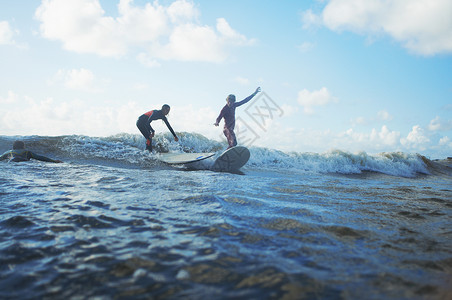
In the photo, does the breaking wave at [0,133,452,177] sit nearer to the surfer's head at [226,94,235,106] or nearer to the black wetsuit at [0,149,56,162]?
the black wetsuit at [0,149,56,162]

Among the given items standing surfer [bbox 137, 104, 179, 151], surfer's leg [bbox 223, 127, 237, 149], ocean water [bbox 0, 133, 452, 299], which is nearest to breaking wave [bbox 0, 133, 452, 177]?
standing surfer [bbox 137, 104, 179, 151]

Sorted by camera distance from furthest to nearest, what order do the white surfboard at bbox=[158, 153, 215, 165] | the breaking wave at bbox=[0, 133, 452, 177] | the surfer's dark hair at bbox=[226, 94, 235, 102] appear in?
the breaking wave at bbox=[0, 133, 452, 177] < the surfer's dark hair at bbox=[226, 94, 235, 102] < the white surfboard at bbox=[158, 153, 215, 165]

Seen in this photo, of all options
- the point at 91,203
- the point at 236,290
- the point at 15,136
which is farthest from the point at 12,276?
the point at 15,136

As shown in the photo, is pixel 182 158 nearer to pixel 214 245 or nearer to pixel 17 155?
pixel 17 155

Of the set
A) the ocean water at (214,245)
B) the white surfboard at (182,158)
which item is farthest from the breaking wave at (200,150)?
the ocean water at (214,245)

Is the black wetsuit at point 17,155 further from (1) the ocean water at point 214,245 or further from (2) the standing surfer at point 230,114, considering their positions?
(2) the standing surfer at point 230,114

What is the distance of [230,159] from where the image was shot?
9.12 m

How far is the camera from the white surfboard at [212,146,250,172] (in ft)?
29.3

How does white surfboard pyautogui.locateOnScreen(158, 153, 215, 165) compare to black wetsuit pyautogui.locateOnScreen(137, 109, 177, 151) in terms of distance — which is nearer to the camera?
white surfboard pyautogui.locateOnScreen(158, 153, 215, 165)

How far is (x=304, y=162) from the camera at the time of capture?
1434 centimetres

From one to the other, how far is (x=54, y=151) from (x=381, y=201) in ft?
39.6

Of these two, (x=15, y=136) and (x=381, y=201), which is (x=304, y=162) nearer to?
(x=381, y=201)

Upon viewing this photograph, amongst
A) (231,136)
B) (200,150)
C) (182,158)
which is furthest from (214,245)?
(200,150)

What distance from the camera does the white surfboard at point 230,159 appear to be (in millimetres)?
8920
